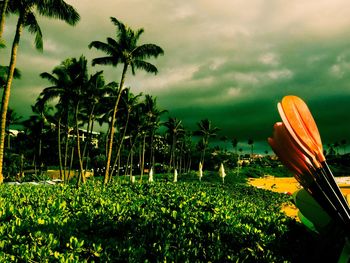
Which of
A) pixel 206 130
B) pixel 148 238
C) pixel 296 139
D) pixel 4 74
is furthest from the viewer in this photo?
pixel 206 130

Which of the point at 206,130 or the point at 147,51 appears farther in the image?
the point at 206,130

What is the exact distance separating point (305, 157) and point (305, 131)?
0.05 meters

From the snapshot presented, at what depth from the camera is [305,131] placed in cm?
70

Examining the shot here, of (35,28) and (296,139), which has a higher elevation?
(35,28)

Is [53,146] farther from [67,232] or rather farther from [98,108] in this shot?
[67,232]

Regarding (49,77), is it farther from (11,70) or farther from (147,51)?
(11,70)

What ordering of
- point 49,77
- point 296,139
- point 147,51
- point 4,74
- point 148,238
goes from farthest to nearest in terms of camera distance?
point 49,77 → point 147,51 → point 4,74 → point 148,238 → point 296,139

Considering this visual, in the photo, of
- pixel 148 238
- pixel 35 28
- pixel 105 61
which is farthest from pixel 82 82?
pixel 148 238

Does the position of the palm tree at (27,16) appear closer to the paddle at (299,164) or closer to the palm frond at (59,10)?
the palm frond at (59,10)

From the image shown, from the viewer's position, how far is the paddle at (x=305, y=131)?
685mm

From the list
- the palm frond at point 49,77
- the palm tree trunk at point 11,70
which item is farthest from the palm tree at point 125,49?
the palm tree trunk at point 11,70

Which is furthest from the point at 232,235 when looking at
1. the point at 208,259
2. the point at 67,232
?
the point at 67,232

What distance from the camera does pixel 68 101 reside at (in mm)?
28125

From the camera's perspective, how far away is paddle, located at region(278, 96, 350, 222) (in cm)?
69
